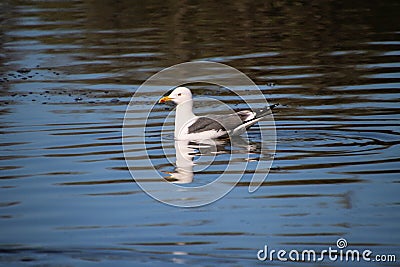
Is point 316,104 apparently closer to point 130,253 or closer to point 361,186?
point 361,186

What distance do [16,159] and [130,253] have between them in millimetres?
3687

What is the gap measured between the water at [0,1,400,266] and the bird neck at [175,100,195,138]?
0.37 m

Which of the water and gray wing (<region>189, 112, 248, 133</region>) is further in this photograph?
gray wing (<region>189, 112, 248, 133</region>)

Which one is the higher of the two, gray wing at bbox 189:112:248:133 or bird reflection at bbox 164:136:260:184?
gray wing at bbox 189:112:248:133

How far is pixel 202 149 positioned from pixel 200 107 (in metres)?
2.53

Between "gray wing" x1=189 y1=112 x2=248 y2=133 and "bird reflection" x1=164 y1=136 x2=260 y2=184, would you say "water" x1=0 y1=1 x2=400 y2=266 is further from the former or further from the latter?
"gray wing" x1=189 y1=112 x2=248 y2=133

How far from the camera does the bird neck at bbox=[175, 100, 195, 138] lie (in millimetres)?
12500

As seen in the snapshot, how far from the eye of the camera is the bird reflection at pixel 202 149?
35.0 feet

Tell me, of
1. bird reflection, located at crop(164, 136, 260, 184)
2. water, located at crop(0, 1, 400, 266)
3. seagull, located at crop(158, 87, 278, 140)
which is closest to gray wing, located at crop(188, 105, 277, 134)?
seagull, located at crop(158, 87, 278, 140)

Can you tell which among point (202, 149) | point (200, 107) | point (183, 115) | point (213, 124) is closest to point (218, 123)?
point (213, 124)

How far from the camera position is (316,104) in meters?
13.7

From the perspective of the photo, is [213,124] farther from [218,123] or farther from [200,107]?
[200,107]

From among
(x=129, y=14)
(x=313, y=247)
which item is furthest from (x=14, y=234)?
(x=129, y=14)

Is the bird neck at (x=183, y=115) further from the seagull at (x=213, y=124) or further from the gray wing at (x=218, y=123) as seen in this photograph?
the gray wing at (x=218, y=123)
